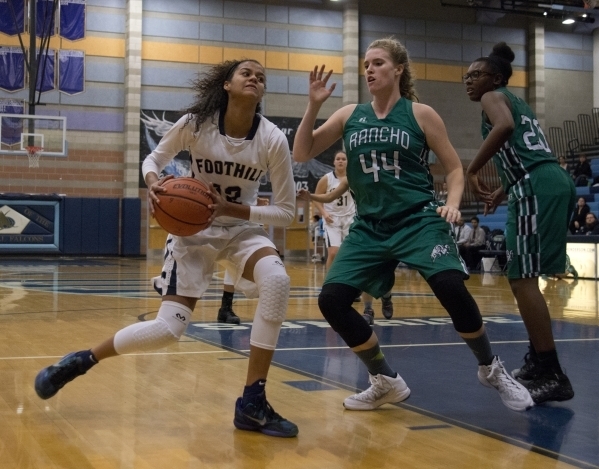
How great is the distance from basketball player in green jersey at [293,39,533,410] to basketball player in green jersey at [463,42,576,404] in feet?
1.07

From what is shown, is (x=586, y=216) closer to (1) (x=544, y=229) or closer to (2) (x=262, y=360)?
(1) (x=544, y=229)

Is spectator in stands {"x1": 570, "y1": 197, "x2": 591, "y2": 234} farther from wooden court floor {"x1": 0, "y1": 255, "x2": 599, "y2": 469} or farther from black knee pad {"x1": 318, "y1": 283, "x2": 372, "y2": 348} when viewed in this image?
Answer: black knee pad {"x1": 318, "y1": 283, "x2": 372, "y2": 348}

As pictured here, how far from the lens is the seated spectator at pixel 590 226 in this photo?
1506cm

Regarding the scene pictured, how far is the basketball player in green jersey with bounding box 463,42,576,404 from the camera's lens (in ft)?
13.4

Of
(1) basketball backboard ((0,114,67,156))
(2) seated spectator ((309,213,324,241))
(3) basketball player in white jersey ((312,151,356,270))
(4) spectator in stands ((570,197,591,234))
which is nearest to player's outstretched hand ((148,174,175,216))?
(3) basketball player in white jersey ((312,151,356,270))

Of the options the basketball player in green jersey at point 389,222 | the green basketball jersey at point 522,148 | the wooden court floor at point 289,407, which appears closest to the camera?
the wooden court floor at point 289,407

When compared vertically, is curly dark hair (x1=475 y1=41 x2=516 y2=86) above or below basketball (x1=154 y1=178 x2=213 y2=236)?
above

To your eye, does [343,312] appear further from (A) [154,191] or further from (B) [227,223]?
(A) [154,191]

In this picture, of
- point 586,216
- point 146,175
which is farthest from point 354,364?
point 586,216

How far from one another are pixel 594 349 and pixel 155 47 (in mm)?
19356

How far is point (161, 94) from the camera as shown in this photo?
23156mm

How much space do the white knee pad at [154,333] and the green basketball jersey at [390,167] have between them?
1.00 metres

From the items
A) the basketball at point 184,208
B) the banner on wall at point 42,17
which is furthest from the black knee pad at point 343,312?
the banner on wall at point 42,17

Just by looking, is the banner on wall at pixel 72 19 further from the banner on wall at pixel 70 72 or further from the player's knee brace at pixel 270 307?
the player's knee brace at pixel 270 307
